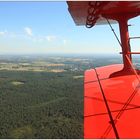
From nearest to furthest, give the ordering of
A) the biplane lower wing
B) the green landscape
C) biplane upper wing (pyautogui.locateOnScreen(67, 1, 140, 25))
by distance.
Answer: the biplane lower wing < biplane upper wing (pyautogui.locateOnScreen(67, 1, 140, 25)) < the green landscape

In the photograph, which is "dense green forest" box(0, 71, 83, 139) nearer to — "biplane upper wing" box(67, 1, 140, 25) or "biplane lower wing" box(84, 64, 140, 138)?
"biplane upper wing" box(67, 1, 140, 25)

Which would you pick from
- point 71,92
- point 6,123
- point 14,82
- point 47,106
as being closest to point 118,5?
point 6,123

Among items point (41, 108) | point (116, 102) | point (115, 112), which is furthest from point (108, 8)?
point (41, 108)

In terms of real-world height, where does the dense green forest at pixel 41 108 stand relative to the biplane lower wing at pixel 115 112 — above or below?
below

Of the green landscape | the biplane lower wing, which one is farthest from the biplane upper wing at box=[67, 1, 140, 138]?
the green landscape

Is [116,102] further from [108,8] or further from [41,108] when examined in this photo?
[41,108]

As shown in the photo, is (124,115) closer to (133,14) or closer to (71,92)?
(133,14)

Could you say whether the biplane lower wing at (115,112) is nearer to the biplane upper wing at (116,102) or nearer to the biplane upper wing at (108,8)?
the biplane upper wing at (116,102)

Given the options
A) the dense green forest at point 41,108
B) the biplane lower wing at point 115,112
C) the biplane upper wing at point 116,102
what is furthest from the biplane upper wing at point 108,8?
the dense green forest at point 41,108
